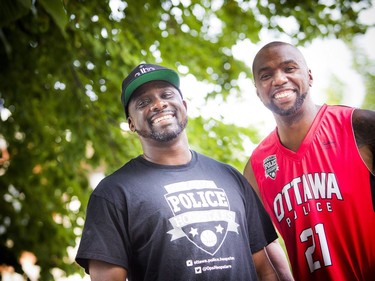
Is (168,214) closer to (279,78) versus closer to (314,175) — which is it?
(314,175)

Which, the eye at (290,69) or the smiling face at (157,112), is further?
the eye at (290,69)

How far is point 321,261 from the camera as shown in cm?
228

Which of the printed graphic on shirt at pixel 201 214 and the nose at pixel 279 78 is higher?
the nose at pixel 279 78


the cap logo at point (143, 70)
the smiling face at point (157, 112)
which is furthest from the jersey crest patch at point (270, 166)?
the cap logo at point (143, 70)

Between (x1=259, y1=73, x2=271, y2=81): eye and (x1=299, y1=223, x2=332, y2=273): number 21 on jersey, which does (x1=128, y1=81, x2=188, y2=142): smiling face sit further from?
(x1=299, y1=223, x2=332, y2=273): number 21 on jersey

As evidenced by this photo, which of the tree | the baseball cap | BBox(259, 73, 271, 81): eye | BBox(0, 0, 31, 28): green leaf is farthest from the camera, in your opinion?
the tree

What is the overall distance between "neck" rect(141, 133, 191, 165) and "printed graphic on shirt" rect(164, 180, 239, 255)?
0.62 ft

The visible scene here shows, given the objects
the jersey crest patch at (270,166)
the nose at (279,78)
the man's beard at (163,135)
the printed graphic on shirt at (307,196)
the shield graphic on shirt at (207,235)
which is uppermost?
the nose at (279,78)

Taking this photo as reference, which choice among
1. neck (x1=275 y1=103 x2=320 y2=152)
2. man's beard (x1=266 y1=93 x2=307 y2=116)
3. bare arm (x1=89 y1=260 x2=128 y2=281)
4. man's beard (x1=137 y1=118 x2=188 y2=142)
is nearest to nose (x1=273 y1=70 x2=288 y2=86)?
man's beard (x1=266 y1=93 x2=307 y2=116)

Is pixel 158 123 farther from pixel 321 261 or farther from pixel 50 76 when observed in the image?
pixel 50 76

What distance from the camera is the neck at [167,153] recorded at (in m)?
2.24

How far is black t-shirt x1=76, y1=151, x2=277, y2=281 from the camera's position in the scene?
186 cm

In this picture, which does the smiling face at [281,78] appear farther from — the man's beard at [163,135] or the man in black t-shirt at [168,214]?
A: the man's beard at [163,135]

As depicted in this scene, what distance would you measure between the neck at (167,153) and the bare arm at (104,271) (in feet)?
2.08
